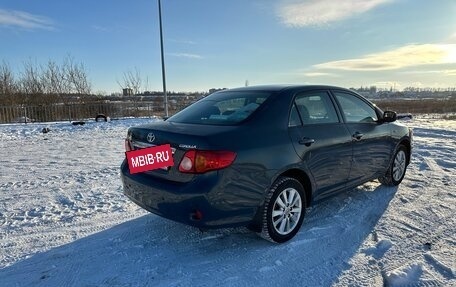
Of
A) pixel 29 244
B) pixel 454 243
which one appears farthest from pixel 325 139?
pixel 29 244

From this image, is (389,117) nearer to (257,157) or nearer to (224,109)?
(224,109)

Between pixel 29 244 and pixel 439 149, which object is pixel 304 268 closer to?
pixel 29 244

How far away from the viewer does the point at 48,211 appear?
4.32 meters

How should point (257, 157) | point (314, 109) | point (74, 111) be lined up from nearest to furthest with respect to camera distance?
1. point (257, 157)
2. point (314, 109)
3. point (74, 111)

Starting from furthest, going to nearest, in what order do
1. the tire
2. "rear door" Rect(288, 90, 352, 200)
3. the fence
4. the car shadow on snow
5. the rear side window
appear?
the fence
the tire
the rear side window
"rear door" Rect(288, 90, 352, 200)
the car shadow on snow

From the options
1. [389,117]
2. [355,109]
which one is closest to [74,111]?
[355,109]

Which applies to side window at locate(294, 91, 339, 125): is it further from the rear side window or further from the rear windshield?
the rear windshield

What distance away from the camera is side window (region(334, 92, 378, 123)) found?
4285mm

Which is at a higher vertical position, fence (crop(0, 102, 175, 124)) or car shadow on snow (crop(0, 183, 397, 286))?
fence (crop(0, 102, 175, 124))

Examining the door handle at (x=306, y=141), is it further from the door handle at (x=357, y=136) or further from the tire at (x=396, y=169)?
the tire at (x=396, y=169)

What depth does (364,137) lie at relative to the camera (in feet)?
14.3

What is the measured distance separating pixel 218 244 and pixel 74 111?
1978 cm

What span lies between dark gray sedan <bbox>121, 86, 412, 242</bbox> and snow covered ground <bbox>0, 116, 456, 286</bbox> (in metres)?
0.37

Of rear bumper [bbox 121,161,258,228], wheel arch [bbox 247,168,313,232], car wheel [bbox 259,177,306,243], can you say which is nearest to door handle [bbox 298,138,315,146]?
wheel arch [bbox 247,168,313,232]
